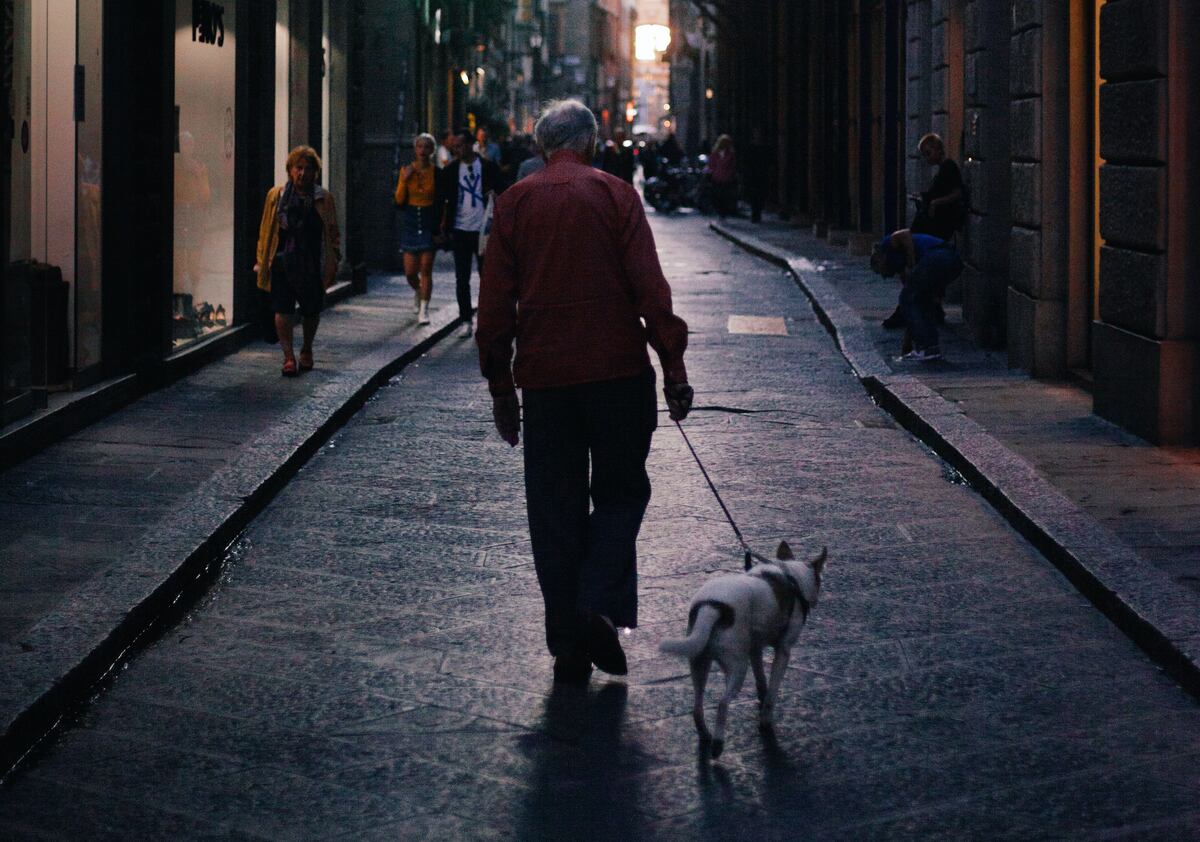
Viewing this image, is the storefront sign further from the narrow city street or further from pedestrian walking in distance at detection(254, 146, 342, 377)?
the narrow city street

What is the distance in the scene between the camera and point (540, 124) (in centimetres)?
602

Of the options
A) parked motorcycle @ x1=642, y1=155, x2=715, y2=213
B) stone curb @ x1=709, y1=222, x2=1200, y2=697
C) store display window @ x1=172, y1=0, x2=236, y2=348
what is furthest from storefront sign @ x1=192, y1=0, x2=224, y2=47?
parked motorcycle @ x1=642, y1=155, x2=715, y2=213

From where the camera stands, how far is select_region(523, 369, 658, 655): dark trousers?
231 inches

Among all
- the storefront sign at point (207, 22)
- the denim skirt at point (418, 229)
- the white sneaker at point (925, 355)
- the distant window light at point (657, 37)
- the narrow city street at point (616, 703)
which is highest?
the distant window light at point (657, 37)

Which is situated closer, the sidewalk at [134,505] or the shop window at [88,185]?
the sidewalk at [134,505]

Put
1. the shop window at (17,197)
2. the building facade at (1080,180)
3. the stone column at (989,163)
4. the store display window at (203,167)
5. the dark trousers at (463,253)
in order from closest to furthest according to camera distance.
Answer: the shop window at (17,197) < the building facade at (1080,180) < the store display window at (203,167) < the stone column at (989,163) < the dark trousers at (463,253)

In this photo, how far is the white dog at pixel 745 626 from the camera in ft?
16.3

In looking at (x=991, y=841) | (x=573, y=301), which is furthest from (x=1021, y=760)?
(x=573, y=301)

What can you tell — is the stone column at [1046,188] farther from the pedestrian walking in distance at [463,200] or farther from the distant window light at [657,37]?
the distant window light at [657,37]

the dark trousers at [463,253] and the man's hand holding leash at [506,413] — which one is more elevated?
the dark trousers at [463,253]

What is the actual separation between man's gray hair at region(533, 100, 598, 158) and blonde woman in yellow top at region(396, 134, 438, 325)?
11.8 metres

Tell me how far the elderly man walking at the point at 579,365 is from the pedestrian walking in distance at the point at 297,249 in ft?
25.4

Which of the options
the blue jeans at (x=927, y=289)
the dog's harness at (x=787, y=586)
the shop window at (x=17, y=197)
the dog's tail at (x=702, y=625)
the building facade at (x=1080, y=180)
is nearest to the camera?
the dog's tail at (x=702, y=625)

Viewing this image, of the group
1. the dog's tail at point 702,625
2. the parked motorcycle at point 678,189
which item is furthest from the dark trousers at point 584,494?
the parked motorcycle at point 678,189
